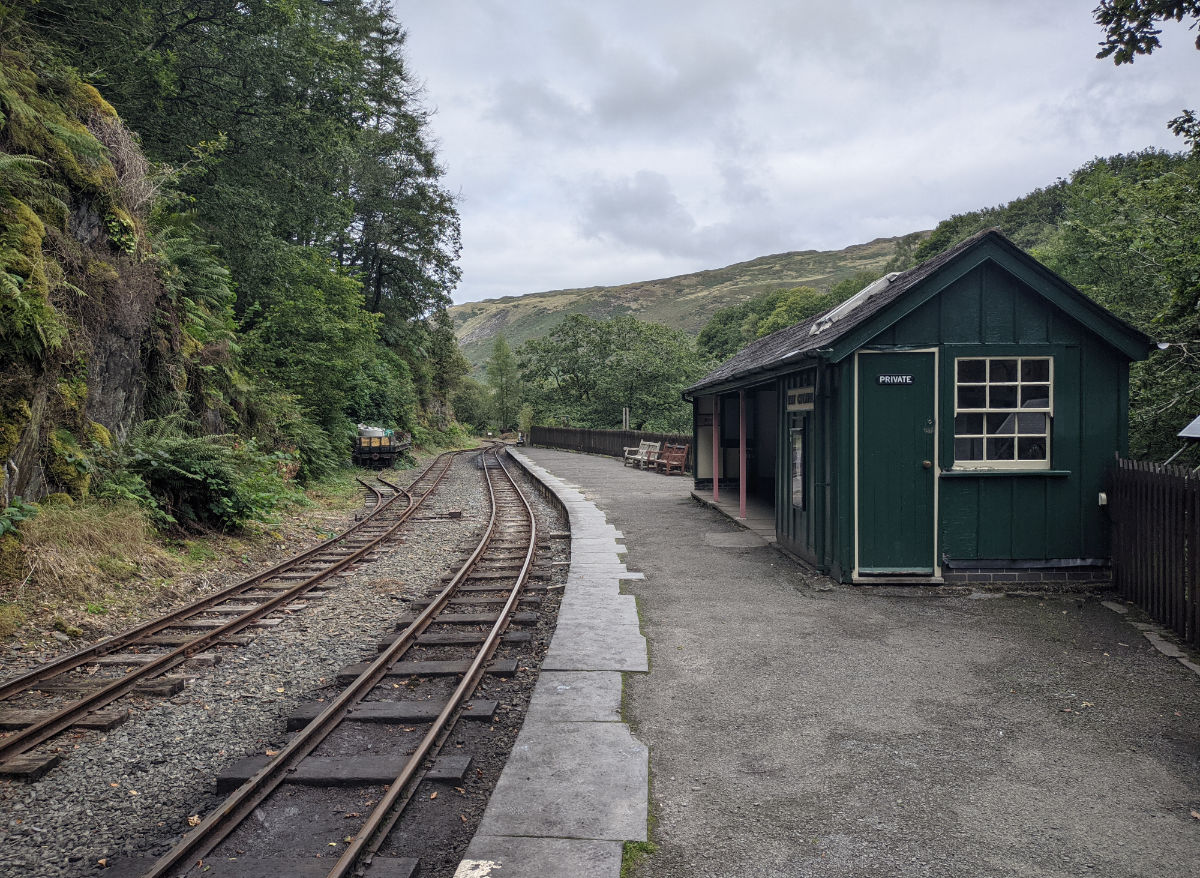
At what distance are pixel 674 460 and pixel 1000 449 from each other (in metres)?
17.2

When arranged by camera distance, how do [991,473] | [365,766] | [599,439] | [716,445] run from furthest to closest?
[599,439] → [716,445] → [991,473] → [365,766]

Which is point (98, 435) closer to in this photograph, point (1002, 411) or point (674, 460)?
point (1002, 411)

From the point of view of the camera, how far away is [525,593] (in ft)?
28.1

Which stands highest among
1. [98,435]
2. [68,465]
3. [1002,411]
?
[1002,411]

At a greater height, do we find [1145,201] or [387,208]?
[387,208]

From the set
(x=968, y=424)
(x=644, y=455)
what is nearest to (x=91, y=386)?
(x=968, y=424)

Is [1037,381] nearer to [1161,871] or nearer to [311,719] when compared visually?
[1161,871]

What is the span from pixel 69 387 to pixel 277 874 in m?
8.09

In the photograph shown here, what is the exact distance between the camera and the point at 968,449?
875 centimetres

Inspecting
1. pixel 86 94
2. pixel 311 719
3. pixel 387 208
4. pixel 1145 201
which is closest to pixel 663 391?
pixel 387 208

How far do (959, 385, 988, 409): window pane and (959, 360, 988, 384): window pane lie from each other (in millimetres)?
110

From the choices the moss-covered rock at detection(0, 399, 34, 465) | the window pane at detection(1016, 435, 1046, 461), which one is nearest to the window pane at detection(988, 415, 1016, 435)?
the window pane at detection(1016, 435, 1046, 461)

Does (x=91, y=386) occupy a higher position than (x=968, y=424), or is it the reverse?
(x=91, y=386)

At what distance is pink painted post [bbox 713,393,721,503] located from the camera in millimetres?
17114
